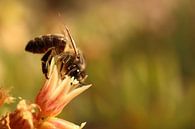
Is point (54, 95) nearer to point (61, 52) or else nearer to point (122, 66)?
point (61, 52)

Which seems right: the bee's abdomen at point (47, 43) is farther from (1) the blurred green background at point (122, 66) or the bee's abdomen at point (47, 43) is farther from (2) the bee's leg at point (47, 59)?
(1) the blurred green background at point (122, 66)

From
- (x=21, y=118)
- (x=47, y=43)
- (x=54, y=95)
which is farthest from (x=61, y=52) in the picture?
(x=21, y=118)

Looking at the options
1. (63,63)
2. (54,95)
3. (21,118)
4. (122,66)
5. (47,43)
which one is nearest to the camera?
(21,118)

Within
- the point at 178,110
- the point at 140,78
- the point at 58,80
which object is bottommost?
the point at 178,110

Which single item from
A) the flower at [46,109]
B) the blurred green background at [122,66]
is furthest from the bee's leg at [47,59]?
the blurred green background at [122,66]

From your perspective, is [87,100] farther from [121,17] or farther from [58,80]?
[58,80]

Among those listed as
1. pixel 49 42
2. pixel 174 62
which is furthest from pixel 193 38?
pixel 49 42
